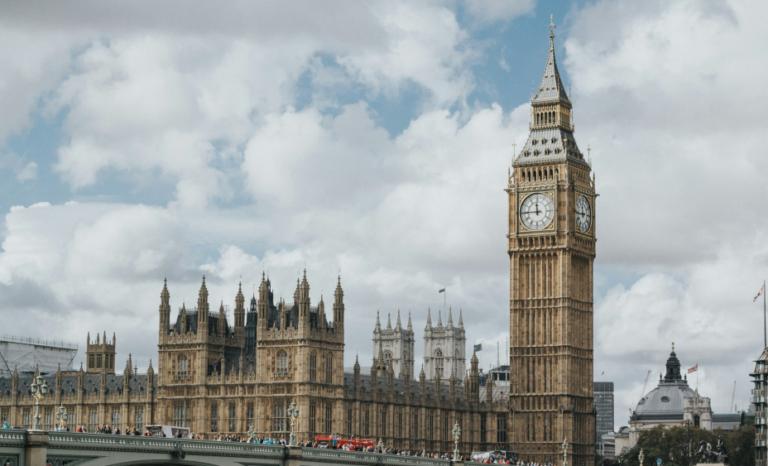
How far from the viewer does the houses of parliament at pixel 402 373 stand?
150 metres

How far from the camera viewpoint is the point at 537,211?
16838cm

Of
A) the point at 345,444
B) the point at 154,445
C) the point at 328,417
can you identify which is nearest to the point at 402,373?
the point at 328,417

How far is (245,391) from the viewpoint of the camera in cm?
15138

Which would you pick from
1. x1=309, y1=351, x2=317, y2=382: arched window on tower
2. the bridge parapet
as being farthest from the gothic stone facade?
the bridge parapet

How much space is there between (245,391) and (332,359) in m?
8.12

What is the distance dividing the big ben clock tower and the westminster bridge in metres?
58.9

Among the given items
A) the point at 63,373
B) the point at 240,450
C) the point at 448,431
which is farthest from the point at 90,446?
the point at 63,373

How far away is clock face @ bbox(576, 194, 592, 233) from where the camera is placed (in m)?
170

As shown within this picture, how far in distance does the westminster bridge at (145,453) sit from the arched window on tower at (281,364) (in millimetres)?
40094

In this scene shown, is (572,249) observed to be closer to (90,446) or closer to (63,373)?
(63,373)

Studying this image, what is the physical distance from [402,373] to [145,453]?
79.8 metres

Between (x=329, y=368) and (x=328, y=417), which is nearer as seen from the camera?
(x=328, y=417)

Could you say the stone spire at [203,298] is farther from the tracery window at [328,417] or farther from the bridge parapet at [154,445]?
the bridge parapet at [154,445]

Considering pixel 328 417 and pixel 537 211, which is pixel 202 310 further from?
pixel 537 211
